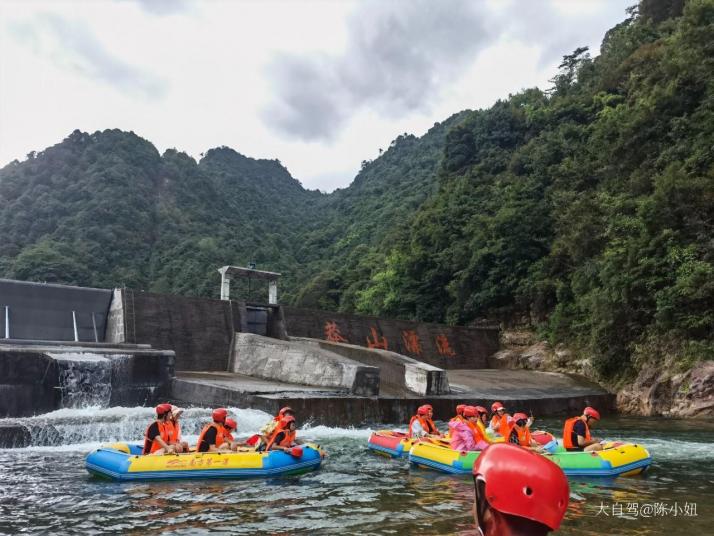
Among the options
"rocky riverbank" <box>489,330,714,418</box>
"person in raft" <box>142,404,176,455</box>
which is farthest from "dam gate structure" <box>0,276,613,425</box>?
"person in raft" <box>142,404,176,455</box>

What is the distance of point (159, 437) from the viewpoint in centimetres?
966

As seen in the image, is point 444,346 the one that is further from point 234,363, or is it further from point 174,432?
point 174,432

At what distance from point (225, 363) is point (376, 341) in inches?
304

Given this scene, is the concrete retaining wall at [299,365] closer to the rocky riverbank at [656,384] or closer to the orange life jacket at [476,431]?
the orange life jacket at [476,431]

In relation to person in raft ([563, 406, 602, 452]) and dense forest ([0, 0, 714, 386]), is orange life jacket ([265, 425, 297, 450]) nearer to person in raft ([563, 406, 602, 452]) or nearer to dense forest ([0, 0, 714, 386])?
person in raft ([563, 406, 602, 452])

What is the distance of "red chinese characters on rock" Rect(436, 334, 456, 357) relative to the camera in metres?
29.3

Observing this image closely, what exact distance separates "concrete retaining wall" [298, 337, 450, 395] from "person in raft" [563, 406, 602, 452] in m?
8.22

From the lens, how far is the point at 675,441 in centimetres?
1377

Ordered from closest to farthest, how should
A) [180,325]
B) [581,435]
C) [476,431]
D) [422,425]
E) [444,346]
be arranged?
[476,431], [581,435], [422,425], [180,325], [444,346]

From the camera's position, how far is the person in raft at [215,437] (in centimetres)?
980

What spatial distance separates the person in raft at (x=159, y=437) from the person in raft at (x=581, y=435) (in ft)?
23.2

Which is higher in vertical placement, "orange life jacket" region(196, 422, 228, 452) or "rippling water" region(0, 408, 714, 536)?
"orange life jacket" region(196, 422, 228, 452)

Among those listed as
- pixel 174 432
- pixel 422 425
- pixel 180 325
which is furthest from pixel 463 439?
pixel 180 325

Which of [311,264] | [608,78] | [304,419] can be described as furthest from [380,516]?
[311,264]
